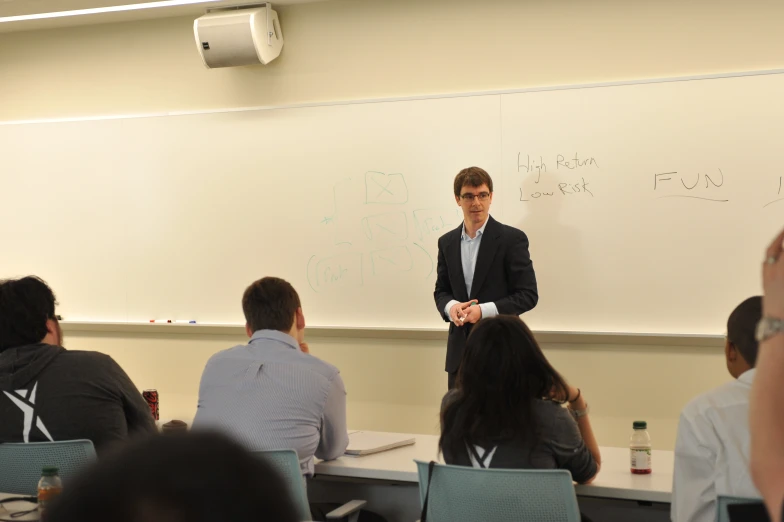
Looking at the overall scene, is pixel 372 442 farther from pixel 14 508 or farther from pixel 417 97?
pixel 417 97

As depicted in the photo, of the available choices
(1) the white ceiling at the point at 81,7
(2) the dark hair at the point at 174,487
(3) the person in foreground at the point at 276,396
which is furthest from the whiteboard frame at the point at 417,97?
(2) the dark hair at the point at 174,487

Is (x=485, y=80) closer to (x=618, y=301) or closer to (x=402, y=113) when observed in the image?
(x=402, y=113)

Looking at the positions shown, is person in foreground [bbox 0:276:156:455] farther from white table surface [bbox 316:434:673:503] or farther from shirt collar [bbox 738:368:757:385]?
shirt collar [bbox 738:368:757:385]

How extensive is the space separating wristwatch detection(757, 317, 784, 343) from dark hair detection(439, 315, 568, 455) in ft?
4.65

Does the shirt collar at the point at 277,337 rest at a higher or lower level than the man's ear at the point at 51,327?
lower

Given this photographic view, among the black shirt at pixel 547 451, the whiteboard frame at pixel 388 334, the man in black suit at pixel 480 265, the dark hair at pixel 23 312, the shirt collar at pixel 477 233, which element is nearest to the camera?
the black shirt at pixel 547 451

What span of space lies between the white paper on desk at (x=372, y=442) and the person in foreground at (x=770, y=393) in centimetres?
212

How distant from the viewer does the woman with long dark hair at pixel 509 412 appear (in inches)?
86.3

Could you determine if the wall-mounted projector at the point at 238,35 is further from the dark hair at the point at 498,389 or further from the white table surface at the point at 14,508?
the white table surface at the point at 14,508

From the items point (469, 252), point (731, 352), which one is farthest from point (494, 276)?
point (731, 352)

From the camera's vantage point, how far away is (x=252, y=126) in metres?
5.03

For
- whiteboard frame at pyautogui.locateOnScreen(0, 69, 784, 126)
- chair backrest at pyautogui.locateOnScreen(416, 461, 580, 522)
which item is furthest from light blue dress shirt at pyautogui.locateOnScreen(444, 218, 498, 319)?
chair backrest at pyautogui.locateOnScreen(416, 461, 580, 522)

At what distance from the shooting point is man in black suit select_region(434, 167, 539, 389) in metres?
3.94

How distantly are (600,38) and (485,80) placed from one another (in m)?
0.65
